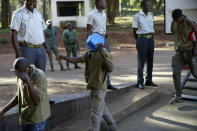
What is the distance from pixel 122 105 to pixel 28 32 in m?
2.21

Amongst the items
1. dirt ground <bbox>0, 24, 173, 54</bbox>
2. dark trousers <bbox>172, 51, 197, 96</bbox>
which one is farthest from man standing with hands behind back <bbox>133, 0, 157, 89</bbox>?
dirt ground <bbox>0, 24, 173, 54</bbox>

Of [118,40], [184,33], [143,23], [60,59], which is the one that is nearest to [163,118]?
[184,33]

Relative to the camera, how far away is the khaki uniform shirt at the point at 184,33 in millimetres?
6027

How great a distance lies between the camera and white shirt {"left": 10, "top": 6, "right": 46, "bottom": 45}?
15.8 ft

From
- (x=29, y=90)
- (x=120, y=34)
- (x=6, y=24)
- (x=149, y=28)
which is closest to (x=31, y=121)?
(x=29, y=90)

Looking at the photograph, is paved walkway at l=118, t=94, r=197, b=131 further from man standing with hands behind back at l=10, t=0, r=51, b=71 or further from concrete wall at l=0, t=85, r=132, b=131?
man standing with hands behind back at l=10, t=0, r=51, b=71

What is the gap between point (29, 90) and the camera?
10.7ft

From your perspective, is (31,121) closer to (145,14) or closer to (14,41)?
(14,41)

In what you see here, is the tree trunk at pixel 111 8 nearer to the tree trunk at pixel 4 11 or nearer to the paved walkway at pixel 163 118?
the tree trunk at pixel 4 11

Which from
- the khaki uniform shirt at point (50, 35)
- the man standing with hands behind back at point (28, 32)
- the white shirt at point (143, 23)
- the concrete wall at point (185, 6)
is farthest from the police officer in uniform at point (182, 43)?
the khaki uniform shirt at point (50, 35)

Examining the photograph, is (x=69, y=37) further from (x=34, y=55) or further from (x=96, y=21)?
(x=34, y=55)

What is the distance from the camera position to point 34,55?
484cm

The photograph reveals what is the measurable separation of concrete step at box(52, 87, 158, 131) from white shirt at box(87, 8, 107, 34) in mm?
1436

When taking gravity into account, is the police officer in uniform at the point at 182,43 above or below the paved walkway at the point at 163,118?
above
